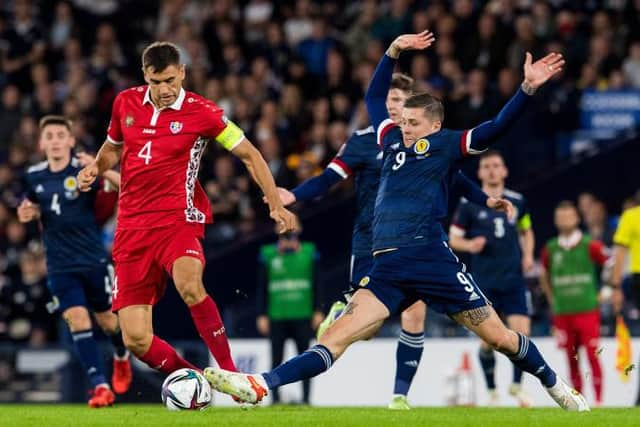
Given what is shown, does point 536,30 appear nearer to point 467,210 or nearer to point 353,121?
point 353,121

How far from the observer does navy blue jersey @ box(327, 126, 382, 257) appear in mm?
11875

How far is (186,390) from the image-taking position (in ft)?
32.2

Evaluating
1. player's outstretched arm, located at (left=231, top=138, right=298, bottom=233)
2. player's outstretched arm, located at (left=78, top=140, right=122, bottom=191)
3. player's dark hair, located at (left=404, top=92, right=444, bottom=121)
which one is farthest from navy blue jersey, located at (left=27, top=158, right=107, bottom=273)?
player's dark hair, located at (left=404, top=92, right=444, bottom=121)

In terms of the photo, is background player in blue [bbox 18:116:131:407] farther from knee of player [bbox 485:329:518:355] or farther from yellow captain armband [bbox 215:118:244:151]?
knee of player [bbox 485:329:518:355]

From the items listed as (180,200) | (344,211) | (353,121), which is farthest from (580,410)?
(353,121)

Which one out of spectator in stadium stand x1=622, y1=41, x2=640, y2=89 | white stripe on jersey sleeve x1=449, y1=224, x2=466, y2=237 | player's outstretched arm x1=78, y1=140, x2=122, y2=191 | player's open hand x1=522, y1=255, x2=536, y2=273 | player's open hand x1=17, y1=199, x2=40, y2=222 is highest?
spectator in stadium stand x1=622, y1=41, x2=640, y2=89

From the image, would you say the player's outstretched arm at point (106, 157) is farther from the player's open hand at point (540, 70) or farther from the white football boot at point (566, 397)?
the white football boot at point (566, 397)

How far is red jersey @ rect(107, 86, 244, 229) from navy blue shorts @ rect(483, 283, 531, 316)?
4651 mm

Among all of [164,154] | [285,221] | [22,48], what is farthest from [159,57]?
[22,48]

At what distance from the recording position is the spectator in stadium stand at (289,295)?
1717 cm

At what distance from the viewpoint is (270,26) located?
22750 mm

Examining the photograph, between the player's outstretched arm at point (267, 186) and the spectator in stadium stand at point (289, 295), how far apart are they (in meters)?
6.96

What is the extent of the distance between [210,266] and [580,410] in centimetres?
926

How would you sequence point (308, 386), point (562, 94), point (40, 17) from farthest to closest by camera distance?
point (40, 17), point (562, 94), point (308, 386)
